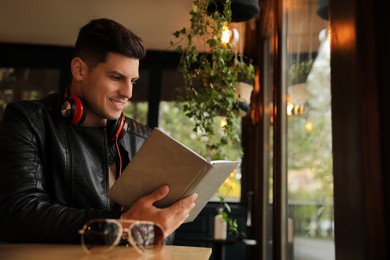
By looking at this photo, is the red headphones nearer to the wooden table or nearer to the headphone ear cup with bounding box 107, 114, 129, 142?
the headphone ear cup with bounding box 107, 114, 129, 142

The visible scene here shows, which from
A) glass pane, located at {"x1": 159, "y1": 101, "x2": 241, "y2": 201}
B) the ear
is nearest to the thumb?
the ear

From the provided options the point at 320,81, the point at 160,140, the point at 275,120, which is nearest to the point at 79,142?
the point at 160,140

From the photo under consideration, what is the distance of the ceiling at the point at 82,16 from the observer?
394cm

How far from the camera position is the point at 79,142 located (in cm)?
127

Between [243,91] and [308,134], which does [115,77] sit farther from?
[243,91]

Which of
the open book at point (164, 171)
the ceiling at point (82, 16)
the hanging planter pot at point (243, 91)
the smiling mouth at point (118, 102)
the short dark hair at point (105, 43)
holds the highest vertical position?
the ceiling at point (82, 16)

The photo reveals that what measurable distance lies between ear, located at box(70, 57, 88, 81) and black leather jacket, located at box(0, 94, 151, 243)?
0.34 ft

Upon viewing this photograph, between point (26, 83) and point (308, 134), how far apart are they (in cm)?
465

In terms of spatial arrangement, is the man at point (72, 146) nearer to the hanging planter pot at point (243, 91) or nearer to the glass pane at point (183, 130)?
the hanging planter pot at point (243, 91)

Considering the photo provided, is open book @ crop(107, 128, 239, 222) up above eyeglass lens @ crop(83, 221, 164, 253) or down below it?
above

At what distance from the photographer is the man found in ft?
3.41

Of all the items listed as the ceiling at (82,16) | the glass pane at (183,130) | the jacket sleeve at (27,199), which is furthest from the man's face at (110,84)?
the glass pane at (183,130)

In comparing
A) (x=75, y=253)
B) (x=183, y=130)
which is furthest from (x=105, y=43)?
(x=183, y=130)

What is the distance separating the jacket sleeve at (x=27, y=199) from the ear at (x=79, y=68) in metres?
0.21
